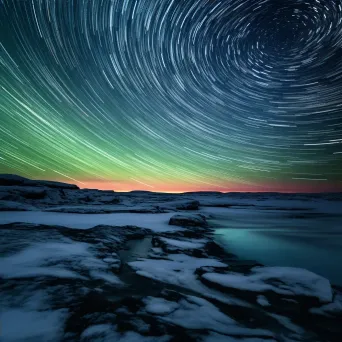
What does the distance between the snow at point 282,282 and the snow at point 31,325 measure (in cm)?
215

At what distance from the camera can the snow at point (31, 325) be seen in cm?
200

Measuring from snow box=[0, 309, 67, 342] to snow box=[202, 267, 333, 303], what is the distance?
84.7 inches

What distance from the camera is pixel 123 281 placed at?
3.47 m

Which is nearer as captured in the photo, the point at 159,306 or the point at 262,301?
the point at 159,306

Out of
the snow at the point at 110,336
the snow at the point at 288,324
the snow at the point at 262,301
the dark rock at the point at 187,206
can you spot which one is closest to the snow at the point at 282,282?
the snow at the point at 262,301

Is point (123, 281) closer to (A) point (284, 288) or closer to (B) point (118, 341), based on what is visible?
(B) point (118, 341)

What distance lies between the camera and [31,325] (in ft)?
7.07

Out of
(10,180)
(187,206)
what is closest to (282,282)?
(187,206)

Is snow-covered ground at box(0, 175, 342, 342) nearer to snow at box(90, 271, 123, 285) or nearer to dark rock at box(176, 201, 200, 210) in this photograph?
snow at box(90, 271, 123, 285)

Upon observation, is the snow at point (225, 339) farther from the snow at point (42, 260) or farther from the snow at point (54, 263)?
the snow at point (42, 260)

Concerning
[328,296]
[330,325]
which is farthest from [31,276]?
[328,296]

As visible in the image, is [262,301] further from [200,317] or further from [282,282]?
[200,317]

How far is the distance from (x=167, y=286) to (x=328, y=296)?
A: 219 cm

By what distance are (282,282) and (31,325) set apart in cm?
328
